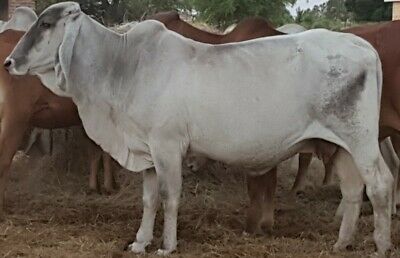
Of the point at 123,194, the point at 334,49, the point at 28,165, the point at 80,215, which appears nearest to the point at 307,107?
the point at 334,49

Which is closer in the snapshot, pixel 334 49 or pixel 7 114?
pixel 334 49

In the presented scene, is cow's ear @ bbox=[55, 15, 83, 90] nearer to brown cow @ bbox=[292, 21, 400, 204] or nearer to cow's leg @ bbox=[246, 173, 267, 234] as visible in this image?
cow's leg @ bbox=[246, 173, 267, 234]

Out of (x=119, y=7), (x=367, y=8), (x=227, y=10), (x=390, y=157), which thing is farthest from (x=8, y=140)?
(x=367, y=8)

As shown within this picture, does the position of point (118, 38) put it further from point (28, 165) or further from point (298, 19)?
point (298, 19)

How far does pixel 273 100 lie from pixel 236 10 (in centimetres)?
2141

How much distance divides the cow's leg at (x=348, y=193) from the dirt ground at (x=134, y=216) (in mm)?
120

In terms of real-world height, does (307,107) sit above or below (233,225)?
above

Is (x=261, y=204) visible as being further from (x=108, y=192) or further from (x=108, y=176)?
(x=108, y=176)

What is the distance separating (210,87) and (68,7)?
4.19 ft

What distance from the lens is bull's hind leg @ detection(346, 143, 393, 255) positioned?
587 centimetres

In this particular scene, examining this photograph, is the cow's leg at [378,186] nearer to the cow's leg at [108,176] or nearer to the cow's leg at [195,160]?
the cow's leg at [195,160]

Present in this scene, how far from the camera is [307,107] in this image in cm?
595

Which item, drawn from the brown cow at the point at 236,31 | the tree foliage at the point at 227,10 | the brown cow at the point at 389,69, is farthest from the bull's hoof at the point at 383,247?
the tree foliage at the point at 227,10

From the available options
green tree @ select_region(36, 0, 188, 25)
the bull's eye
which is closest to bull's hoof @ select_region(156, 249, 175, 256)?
the bull's eye
